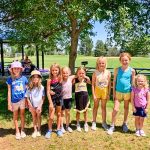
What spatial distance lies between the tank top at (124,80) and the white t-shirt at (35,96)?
6.71 ft

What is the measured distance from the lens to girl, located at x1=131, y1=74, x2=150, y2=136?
29.0 feet

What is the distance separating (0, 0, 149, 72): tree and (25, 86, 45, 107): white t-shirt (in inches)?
102

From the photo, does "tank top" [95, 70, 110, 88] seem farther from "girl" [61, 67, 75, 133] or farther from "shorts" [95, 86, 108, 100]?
"girl" [61, 67, 75, 133]

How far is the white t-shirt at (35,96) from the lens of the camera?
892 centimetres

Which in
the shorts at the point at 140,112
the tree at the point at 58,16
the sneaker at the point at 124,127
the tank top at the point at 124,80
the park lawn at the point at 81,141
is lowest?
the park lawn at the point at 81,141

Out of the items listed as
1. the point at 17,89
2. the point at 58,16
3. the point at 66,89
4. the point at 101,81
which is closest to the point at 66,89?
the point at 66,89

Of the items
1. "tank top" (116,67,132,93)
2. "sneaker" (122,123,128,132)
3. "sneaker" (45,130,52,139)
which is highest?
"tank top" (116,67,132,93)

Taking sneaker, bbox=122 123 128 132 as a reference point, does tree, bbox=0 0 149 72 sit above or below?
above

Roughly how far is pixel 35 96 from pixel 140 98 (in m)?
2.66

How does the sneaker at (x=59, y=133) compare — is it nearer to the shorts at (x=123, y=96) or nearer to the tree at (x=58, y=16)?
the shorts at (x=123, y=96)

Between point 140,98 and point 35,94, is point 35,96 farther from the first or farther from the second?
point 140,98

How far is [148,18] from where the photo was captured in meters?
12.5

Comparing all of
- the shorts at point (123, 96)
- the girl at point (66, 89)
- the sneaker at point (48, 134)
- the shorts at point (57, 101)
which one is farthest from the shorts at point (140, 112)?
the sneaker at point (48, 134)

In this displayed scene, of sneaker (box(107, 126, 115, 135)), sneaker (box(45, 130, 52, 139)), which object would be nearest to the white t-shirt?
sneaker (box(45, 130, 52, 139))
